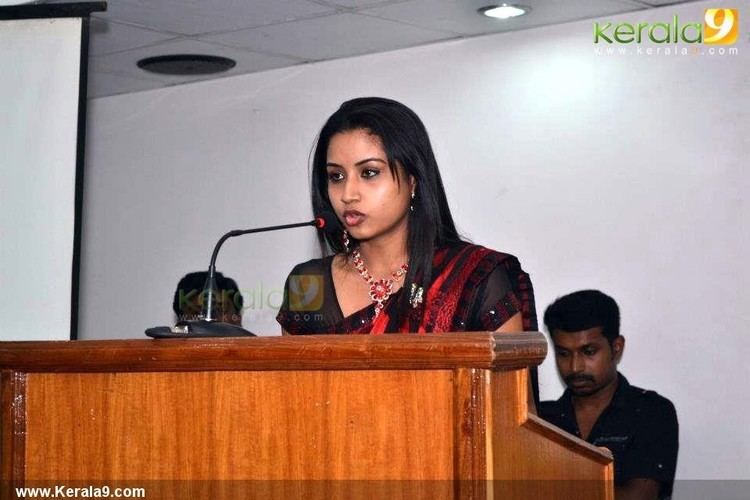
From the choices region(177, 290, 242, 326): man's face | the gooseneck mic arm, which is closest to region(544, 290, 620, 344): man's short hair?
region(177, 290, 242, 326): man's face

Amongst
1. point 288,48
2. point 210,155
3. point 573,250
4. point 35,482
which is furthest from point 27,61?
point 35,482

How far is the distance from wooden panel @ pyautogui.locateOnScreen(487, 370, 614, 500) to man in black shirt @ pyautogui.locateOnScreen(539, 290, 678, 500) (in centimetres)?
255

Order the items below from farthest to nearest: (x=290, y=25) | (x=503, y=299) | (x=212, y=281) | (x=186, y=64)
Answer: (x=186, y=64) → (x=290, y=25) → (x=503, y=299) → (x=212, y=281)

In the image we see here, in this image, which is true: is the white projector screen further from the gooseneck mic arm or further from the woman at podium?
the gooseneck mic arm

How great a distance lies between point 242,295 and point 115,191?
4.05 ft

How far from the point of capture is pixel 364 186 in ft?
8.09

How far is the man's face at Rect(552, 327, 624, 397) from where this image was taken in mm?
4719

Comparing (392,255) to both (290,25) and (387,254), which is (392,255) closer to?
(387,254)

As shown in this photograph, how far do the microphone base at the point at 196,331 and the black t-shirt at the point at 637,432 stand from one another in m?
2.81

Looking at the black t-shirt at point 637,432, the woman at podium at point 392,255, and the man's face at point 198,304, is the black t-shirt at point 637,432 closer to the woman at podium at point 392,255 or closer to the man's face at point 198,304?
the man's face at point 198,304

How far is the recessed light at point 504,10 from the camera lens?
A: 504cm

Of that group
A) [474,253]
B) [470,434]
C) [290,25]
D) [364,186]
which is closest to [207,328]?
[470,434]

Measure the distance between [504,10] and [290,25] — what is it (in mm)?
990

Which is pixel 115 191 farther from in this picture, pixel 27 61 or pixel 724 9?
pixel 724 9
